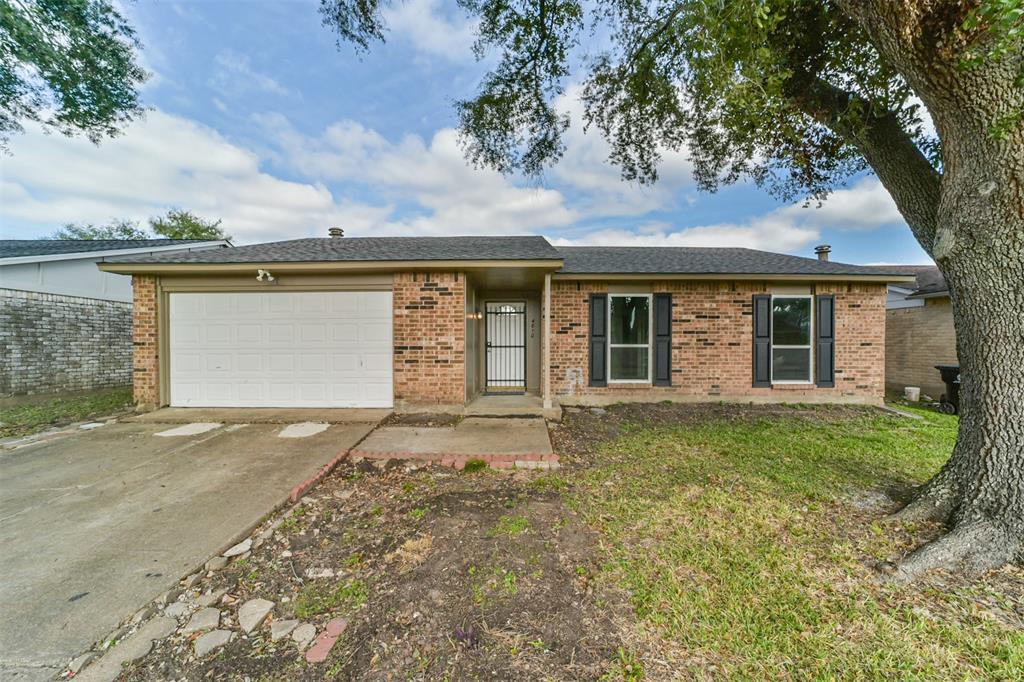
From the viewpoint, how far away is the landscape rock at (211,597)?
205cm

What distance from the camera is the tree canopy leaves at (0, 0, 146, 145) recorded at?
5703mm

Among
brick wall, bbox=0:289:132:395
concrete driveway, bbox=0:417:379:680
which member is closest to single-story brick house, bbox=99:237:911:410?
concrete driveway, bbox=0:417:379:680

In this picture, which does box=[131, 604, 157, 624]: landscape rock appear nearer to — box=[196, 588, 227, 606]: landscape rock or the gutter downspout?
box=[196, 588, 227, 606]: landscape rock

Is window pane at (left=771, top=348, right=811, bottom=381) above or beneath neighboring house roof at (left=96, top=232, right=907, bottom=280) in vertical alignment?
beneath

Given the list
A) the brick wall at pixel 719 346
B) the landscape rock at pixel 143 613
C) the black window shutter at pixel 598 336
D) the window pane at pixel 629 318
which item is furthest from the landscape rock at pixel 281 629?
the window pane at pixel 629 318

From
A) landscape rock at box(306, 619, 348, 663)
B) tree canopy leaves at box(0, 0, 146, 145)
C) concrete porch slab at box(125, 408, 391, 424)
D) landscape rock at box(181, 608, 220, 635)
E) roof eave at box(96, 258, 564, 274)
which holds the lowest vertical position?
landscape rock at box(181, 608, 220, 635)

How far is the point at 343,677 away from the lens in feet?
5.16

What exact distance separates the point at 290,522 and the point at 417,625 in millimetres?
1576

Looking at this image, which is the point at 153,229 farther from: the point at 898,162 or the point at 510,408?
the point at 898,162

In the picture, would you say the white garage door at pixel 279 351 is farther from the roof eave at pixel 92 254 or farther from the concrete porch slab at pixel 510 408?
the roof eave at pixel 92 254

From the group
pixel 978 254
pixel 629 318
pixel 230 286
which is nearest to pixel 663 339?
pixel 629 318

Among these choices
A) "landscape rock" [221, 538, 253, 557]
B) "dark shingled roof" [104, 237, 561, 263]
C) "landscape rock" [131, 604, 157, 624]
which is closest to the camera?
"landscape rock" [131, 604, 157, 624]

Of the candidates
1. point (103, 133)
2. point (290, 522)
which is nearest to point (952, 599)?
point (290, 522)

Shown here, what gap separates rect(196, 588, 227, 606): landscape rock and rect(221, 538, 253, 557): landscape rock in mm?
334
